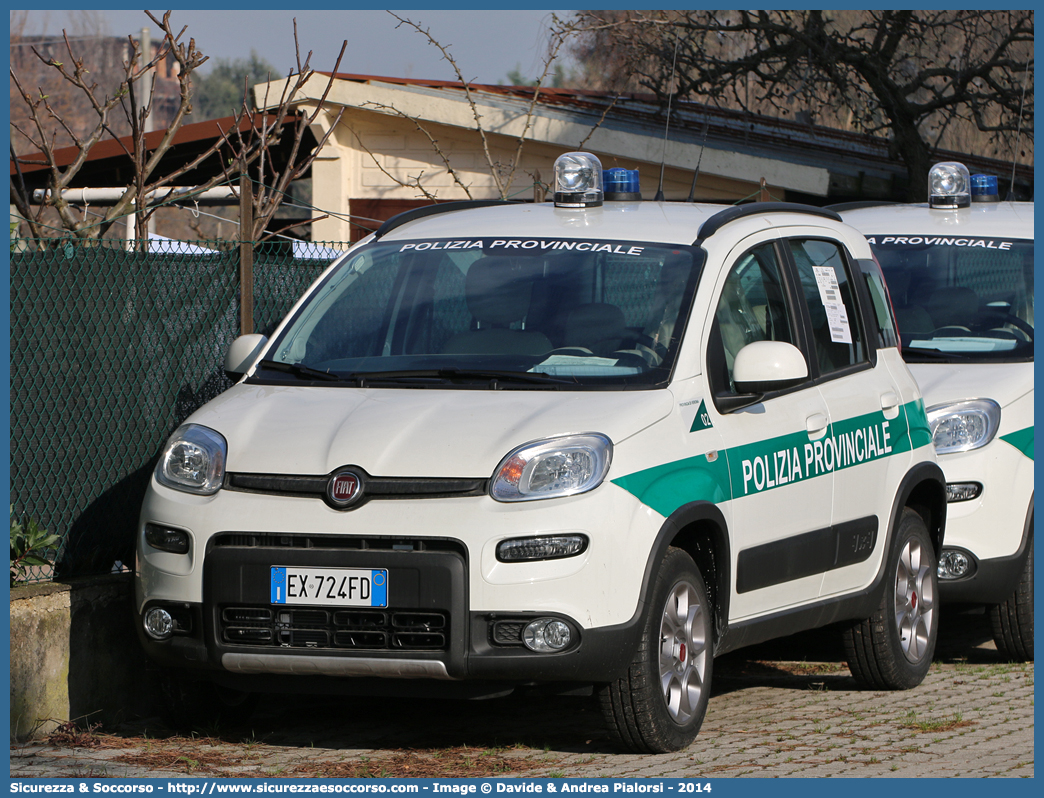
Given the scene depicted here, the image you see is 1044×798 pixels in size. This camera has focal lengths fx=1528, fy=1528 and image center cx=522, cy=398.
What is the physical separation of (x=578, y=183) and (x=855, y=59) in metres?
9.65

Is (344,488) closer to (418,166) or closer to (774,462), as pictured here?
(774,462)

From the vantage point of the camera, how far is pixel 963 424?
7.50 meters

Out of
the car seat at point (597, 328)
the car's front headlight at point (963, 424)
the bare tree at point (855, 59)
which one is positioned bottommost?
the car's front headlight at point (963, 424)

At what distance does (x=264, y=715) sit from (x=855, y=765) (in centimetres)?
259

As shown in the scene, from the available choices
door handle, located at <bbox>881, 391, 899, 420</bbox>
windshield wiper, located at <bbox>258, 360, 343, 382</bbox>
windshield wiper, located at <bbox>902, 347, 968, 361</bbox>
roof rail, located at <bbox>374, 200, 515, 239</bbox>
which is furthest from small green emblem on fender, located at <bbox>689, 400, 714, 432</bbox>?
windshield wiper, located at <bbox>902, 347, 968, 361</bbox>

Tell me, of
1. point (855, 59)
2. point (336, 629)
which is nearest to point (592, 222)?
point (336, 629)

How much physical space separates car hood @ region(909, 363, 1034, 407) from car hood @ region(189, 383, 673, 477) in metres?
2.59

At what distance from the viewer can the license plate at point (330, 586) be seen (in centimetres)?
510

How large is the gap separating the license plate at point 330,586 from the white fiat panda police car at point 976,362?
3.47 meters

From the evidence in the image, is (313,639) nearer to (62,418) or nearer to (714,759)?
(714,759)

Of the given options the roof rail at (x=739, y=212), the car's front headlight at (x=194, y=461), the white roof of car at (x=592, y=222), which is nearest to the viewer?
the car's front headlight at (x=194, y=461)

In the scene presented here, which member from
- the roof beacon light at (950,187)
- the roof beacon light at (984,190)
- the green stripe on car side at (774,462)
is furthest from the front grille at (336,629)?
the roof beacon light at (984,190)

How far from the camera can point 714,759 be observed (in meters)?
5.55

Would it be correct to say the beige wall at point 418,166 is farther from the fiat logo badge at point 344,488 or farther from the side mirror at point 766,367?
the fiat logo badge at point 344,488
